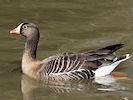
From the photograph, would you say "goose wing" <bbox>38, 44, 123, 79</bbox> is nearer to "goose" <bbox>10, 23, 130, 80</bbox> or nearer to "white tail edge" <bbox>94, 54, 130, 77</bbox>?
"goose" <bbox>10, 23, 130, 80</bbox>

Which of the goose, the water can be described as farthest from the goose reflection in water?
the goose

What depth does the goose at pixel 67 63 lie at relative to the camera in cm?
1081

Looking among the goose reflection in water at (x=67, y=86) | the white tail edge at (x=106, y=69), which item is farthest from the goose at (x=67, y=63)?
the goose reflection in water at (x=67, y=86)

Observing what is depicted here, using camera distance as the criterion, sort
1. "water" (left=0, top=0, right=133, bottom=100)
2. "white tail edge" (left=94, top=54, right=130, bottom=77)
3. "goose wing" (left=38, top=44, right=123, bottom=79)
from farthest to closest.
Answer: "white tail edge" (left=94, top=54, right=130, bottom=77) < "goose wing" (left=38, top=44, right=123, bottom=79) < "water" (left=0, top=0, right=133, bottom=100)

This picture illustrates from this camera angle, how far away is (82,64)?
35.8 ft

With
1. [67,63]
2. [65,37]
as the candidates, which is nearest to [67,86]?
[67,63]

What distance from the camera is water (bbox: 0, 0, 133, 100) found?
10250 millimetres

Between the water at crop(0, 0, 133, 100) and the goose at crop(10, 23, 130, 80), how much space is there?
0.21 meters

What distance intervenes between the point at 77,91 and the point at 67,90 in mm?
259

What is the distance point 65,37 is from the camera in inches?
550

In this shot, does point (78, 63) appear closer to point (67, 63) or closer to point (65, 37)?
point (67, 63)

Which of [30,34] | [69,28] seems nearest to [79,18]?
[69,28]

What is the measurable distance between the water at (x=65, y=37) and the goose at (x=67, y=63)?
0.21 metres

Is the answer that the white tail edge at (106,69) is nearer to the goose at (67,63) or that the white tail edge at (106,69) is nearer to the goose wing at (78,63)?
the goose at (67,63)
